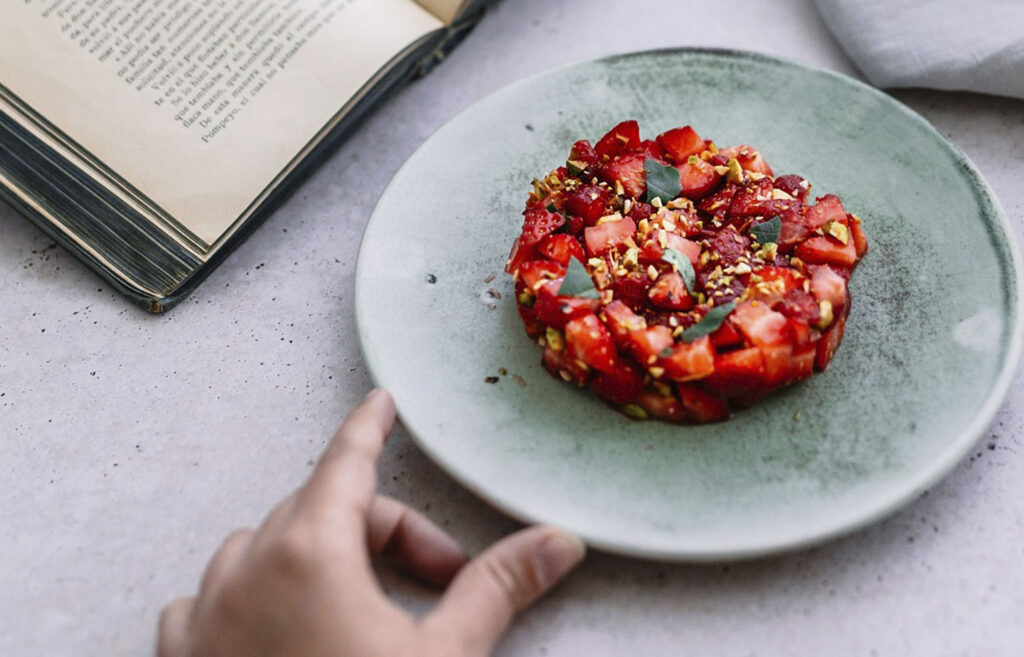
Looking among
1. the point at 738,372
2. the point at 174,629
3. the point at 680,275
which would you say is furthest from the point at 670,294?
the point at 174,629

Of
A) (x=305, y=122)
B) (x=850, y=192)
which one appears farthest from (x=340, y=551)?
(x=850, y=192)

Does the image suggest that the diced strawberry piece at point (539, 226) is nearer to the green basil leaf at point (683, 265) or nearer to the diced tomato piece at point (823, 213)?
the green basil leaf at point (683, 265)

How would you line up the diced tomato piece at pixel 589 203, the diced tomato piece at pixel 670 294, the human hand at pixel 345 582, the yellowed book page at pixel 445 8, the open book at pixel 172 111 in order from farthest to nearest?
the yellowed book page at pixel 445 8
the open book at pixel 172 111
the diced tomato piece at pixel 589 203
the diced tomato piece at pixel 670 294
the human hand at pixel 345 582

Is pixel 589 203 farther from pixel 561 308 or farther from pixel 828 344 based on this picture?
pixel 828 344

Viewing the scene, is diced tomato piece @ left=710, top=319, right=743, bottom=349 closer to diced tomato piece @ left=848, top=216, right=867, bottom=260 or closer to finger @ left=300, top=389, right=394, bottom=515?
diced tomato piece @ left=848, top=216, right=867, bottom=260

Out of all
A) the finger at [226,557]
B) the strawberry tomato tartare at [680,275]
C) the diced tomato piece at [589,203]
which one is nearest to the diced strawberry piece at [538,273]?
the strawberry tomato tartare at [680,275]

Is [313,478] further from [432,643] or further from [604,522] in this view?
[604,522]
